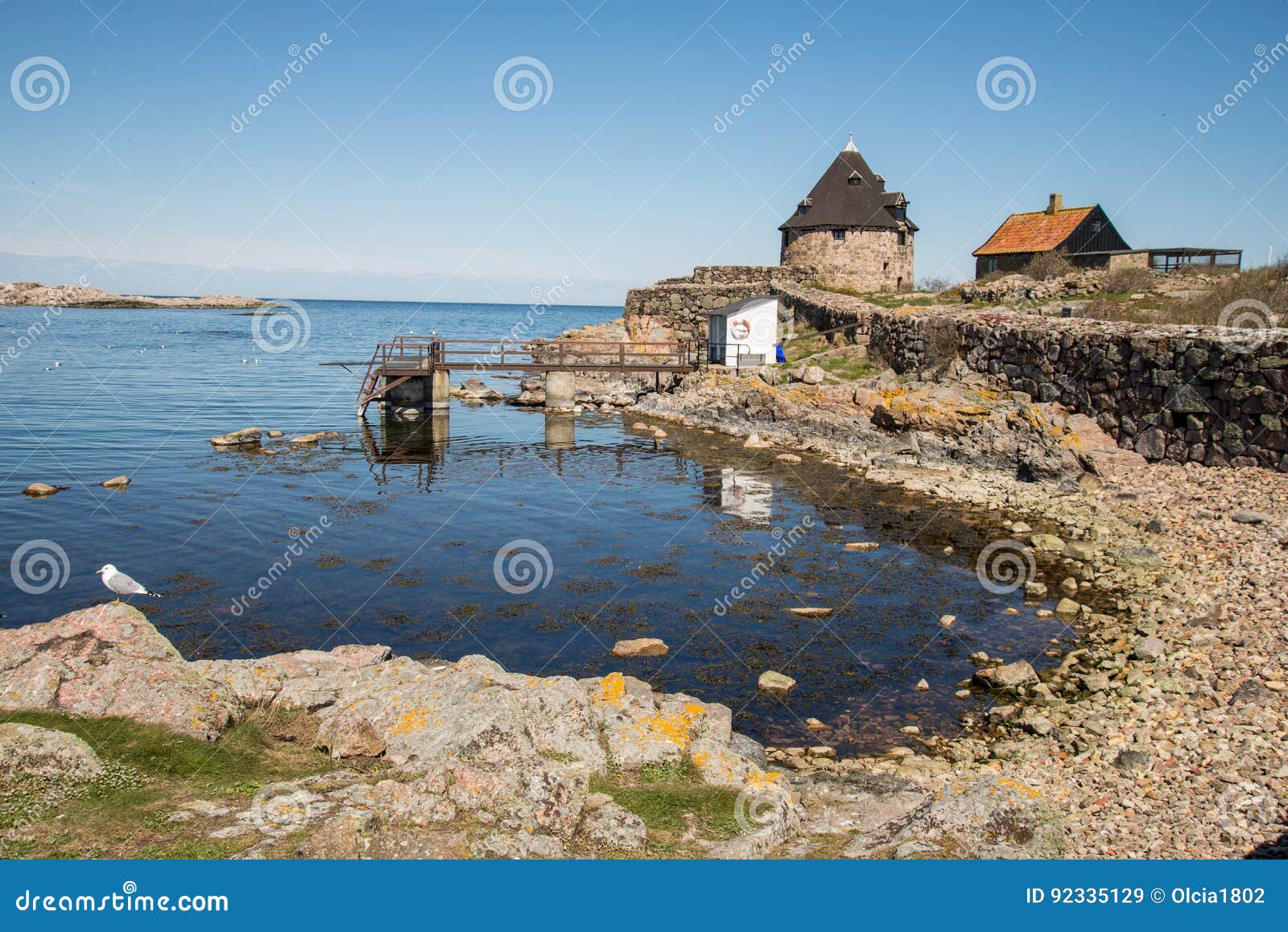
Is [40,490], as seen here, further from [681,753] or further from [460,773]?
[681,753]

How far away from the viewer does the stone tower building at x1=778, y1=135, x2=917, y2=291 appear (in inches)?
2088

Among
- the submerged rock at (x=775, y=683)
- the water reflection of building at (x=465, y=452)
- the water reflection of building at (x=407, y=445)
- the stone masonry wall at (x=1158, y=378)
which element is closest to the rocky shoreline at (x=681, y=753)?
the submerged rock at (x=775, y=683)

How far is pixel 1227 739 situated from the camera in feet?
30.7

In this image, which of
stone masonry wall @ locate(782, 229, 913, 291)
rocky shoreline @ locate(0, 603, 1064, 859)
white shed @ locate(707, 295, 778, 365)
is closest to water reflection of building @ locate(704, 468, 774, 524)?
rocky shoreline @ locate(0, 603, 1064, 859)

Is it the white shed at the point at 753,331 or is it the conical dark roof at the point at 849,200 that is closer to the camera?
the white shed at the point at 753,331

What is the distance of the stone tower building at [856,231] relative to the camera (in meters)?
53.0

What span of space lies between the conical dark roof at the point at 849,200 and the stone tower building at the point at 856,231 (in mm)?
49

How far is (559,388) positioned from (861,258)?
21.6 meters

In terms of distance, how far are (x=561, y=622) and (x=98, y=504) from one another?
50.4ft

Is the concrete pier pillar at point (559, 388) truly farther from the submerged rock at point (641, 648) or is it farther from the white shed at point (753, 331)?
the submerged rock at point (641, 648)

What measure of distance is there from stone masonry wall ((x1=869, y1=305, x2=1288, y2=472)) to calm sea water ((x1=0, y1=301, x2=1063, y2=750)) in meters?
6.14

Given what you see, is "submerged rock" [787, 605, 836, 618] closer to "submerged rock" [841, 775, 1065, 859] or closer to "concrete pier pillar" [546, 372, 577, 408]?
"submerged rock" [841, 775, 1065, 859]

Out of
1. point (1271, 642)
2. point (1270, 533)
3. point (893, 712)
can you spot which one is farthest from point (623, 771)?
point (1270, 533)

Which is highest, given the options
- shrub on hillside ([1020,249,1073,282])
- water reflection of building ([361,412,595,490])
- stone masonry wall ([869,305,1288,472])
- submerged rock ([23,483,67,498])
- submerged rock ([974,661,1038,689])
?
shrub on hillside ([1020,249,1073,282])
